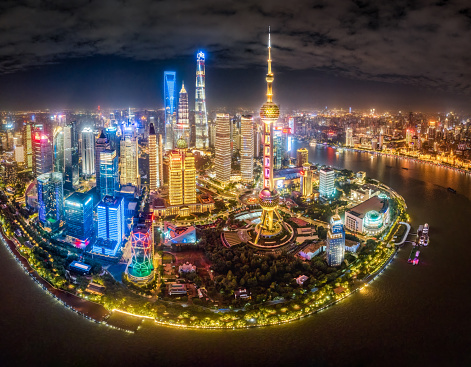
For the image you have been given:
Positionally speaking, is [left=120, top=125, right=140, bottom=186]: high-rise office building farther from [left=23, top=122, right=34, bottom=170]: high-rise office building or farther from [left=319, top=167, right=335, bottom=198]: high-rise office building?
[left=319, top=167, right=335, bottom=198]: high-rise office building

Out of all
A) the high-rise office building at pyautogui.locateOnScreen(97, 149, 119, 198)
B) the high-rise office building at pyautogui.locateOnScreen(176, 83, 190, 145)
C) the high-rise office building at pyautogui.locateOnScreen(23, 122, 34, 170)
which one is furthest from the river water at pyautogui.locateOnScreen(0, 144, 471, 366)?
the high-rise office building at pyautogui.locateOnScreen(176, 83, 190, 145)

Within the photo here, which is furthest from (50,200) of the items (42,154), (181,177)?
(42,154)

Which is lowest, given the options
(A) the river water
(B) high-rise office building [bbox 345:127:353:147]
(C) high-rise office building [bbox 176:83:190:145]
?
(A) the river water

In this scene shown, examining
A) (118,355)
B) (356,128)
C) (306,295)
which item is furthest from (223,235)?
(356,128)

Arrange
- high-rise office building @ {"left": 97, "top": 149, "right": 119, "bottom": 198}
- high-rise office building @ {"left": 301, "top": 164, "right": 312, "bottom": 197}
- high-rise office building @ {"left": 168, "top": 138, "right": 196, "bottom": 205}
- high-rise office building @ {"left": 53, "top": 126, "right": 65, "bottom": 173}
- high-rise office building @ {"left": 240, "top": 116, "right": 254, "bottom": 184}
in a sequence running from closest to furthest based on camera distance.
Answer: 1. high-rise office building @ {"left": 97, "top": 149, "right": 119, "bottom": 198}
2. high-rise office building @ {"left": 168, "top": 138, "right": 196, "bottom": 205}
3. high-rise office building @ {"left": 301, "top": 164, "right": 312, "bottom": 197}
4. high-rise office building @ {"left": 53, "top": 126, "right": 65, "bottom": 173}
5. high-rise office building @ {"left": 240, "top": 116, "right": 254, "bottom": 184}

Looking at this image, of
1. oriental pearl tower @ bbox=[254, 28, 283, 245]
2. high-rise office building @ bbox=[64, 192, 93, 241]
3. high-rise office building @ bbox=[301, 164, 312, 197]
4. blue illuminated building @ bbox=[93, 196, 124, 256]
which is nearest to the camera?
blue illuminated building @ bbox=[93, 196, 124, 256]

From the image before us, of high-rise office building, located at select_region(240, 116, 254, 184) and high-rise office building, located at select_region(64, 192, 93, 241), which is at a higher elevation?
high-rise office building, located at select_region(240, 116, 254, 184)

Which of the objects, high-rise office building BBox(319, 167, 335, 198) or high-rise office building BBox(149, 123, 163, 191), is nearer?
high-rise office building BBox(319, 167, 335, 198)

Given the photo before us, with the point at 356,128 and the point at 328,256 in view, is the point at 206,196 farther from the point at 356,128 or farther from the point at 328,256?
the point at 356,128
